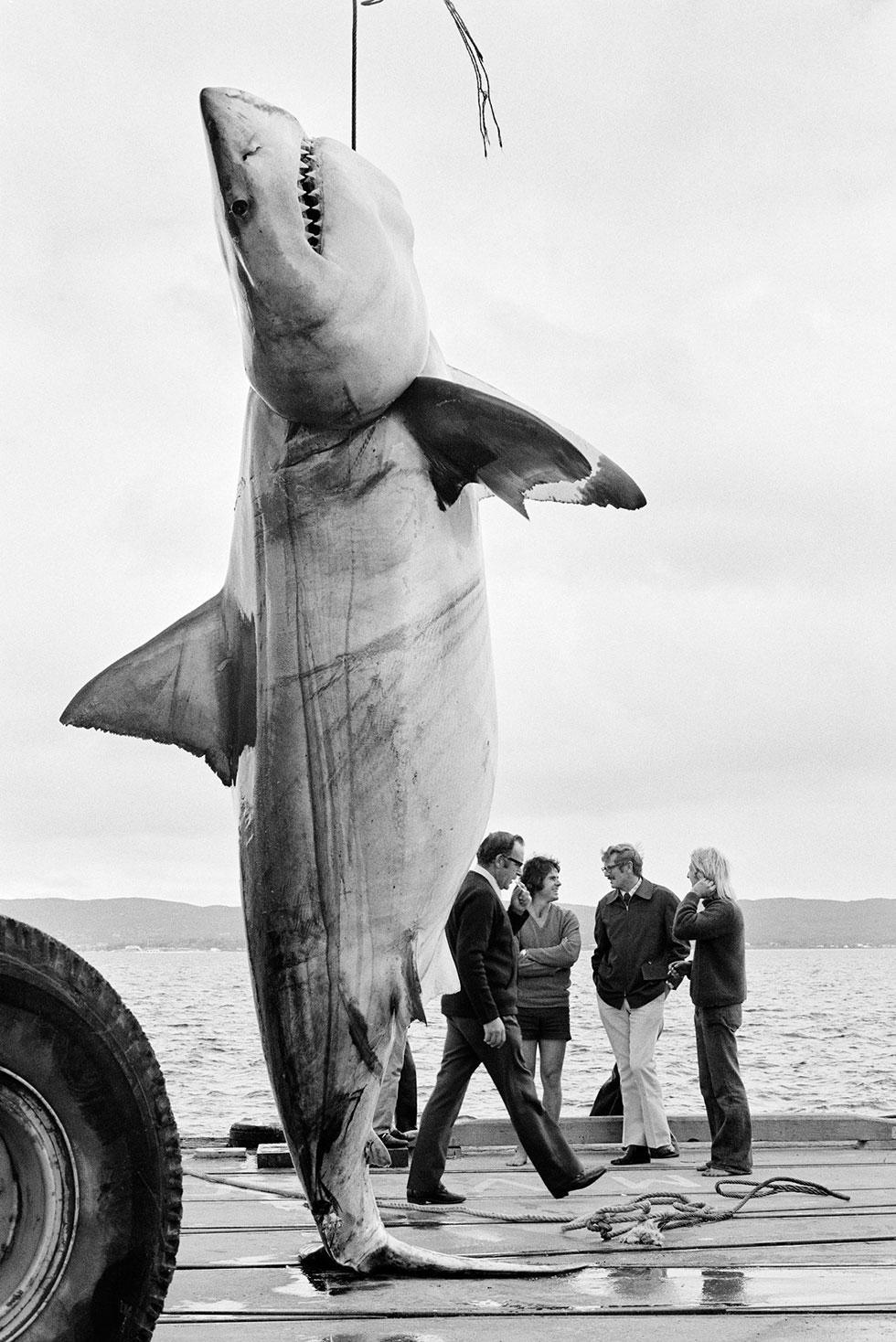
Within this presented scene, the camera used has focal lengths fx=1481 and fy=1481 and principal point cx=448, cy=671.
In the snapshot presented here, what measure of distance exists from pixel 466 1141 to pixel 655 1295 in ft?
19.8

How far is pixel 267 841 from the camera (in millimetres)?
5141

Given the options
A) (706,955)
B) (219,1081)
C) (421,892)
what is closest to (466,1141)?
(706,955)

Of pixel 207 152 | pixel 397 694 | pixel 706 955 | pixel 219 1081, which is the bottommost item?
pixel 219 1081

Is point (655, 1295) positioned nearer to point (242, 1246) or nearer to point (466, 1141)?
point (242, 1246)

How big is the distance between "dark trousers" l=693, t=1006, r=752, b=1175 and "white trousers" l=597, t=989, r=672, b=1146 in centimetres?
55

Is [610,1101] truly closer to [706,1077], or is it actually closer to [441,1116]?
[706,1077]

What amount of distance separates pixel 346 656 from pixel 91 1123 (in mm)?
1858

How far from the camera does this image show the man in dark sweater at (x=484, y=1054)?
7676 mm

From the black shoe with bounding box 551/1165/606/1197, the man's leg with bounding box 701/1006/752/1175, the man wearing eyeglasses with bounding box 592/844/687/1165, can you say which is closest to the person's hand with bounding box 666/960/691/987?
the man wearing eyeglasses with bounding box 592/844/687/1165

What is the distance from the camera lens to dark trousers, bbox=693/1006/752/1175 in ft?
29.9

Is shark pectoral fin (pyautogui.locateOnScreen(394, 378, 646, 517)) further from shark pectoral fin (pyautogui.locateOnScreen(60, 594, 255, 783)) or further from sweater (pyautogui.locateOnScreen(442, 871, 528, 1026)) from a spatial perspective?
sweater (pyautogui.locateOnScreen(442, 871, 528, 1026))

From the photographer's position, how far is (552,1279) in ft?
18.9

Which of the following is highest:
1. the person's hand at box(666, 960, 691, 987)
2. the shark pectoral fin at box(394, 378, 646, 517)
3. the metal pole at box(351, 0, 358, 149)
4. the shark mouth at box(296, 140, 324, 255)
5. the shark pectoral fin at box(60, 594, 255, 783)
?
the metal pole at box(351, 0, 358, 149)

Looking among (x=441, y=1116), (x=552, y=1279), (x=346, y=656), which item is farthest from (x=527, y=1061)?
(x=346, y=656)
